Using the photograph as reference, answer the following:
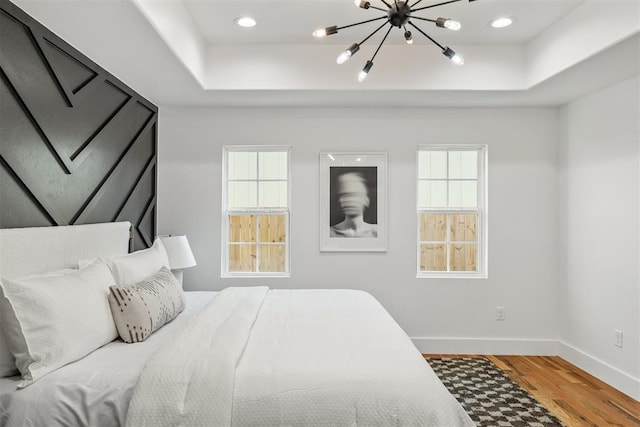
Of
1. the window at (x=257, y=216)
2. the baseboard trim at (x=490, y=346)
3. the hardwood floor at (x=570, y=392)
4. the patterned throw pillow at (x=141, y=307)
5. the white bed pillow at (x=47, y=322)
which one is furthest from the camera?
the window at (x=257, y=216)

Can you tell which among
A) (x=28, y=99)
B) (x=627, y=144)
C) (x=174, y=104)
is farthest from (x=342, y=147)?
(x=28, y=99)

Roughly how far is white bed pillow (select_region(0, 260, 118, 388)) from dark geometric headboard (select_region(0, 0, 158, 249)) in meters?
0.47

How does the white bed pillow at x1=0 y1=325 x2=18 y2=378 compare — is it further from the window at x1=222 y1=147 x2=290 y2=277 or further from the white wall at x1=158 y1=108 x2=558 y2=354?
the window at x1=222 y1=147 x2=290 y2=277

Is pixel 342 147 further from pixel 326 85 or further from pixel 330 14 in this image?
pixel 330 14

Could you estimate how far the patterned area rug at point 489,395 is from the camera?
8.79ft

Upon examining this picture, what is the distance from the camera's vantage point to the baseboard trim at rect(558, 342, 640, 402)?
312 centimetres

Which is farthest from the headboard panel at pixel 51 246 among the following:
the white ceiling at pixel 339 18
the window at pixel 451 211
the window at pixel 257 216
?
the window at pixel 451 211

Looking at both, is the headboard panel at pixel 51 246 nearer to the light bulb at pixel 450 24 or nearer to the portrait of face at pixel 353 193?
the portrait of face at pixel 353 193

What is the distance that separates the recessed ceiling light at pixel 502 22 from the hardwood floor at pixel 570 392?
111 inches

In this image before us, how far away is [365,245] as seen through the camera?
13.4 feet

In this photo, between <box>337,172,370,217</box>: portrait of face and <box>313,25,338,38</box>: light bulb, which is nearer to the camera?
<box>313,25,338,38</box>: light bulb

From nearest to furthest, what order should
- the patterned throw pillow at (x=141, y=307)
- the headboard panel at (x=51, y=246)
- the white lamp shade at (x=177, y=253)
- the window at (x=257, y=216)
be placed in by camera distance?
the headboard panel at (x=51, y=246), the patterned throw pillow at (x=141, y=307), the white lamp shade at (x=177, y=253), the window at (x=257, y=216)

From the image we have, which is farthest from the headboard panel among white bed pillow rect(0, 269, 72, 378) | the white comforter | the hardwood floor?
the hardwood floor

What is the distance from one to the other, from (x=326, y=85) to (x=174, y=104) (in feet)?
5.03
